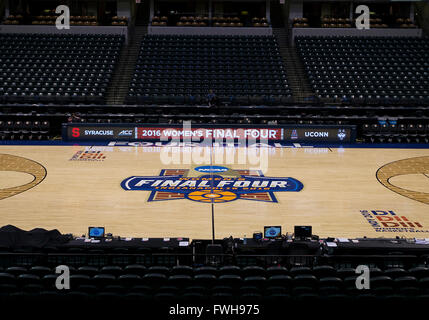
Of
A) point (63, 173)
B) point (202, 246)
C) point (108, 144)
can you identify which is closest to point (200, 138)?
point (108, 144)

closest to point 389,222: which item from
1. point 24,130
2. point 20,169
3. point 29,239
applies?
point 29,239

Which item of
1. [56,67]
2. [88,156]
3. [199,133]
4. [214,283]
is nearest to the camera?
[214,283]

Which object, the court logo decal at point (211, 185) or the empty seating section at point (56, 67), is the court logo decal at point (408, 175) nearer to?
the court logo decal at point (211, 185)

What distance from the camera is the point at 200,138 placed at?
25.0 metres

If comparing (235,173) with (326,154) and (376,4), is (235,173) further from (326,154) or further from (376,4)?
(376,4)

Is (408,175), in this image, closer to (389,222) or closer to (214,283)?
(389,222)

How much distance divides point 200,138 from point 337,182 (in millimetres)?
8483

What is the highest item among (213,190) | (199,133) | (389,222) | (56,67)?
(56,67)

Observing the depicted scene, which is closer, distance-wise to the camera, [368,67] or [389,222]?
[389,222]

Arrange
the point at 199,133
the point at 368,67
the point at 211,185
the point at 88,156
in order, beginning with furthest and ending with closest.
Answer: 1. the point at 368,67
2. the point at 199,133
3. the point at 88,156
4. the point at 211,185

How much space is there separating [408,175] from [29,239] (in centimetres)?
1385

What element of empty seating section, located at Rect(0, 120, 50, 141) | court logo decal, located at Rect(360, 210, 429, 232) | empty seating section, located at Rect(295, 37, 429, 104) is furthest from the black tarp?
empty seating section, located at Rect(295, 37, 429, 104)

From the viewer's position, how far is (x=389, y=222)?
14477 millimetres

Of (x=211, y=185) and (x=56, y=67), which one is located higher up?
(x=56, y=67)
